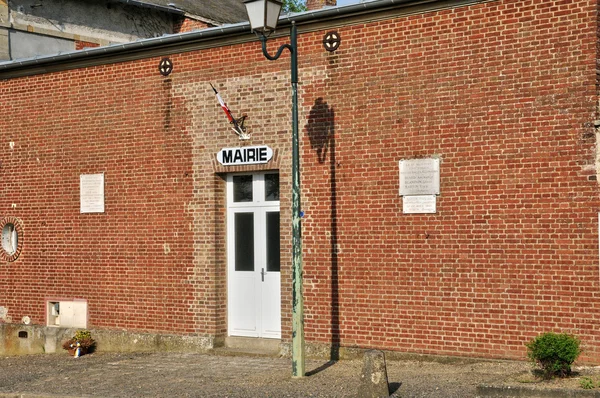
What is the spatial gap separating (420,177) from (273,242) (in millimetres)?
3007

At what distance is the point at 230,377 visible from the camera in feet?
39.9

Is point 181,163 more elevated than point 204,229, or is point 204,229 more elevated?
point 181,163

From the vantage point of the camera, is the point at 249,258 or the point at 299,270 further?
the point at 249,258

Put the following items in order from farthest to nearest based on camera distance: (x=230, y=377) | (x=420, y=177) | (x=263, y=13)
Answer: (x=420, y=177) < (x=230, y=377) < (x=263, y=13)

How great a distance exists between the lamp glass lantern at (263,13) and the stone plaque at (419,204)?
3.16 metres

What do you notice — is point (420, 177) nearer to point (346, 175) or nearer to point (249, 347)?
point (346, 175)

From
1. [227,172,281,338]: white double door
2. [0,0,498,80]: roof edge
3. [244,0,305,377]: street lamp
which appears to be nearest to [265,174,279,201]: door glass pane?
[227,172,281,338]: white double door

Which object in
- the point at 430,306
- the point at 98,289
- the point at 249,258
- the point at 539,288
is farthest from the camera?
the point at 98,289

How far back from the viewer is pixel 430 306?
12.4 m

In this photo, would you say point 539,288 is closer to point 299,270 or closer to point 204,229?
point 299,270

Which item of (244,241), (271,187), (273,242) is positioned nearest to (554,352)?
(273,242)

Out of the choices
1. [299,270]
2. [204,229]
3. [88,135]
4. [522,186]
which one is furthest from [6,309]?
[522,186]

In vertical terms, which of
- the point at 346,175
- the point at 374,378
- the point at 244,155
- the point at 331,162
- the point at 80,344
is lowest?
the point at 80,344

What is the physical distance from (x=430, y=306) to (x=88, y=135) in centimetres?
731
